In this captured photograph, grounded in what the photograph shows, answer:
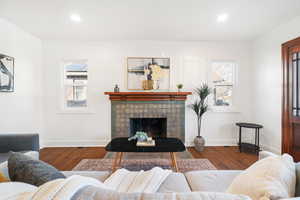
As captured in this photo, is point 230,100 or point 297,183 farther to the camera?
point 230,100

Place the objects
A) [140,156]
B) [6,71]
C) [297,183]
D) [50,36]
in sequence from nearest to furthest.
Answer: [297,183] < [6,71] < [140,156] < [50,36]

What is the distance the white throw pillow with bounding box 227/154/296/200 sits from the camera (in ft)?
2.41

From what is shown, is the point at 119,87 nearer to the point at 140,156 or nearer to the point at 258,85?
the point at 140,156

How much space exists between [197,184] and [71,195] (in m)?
1.06

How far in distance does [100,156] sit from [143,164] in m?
0.99

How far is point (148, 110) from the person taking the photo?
3.80 metres

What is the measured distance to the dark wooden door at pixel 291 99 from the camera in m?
2.83

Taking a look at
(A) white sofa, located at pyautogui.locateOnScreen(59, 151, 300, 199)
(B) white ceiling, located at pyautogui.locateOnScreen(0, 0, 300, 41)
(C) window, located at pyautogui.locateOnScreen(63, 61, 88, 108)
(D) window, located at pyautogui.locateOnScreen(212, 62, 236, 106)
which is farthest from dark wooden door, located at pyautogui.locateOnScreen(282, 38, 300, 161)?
(C) window, located at pyautogui.locateOnScreen(63, 61, 88, 108)

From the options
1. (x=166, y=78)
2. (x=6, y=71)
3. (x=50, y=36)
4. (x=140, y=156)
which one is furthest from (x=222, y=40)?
(x=6, y=71)

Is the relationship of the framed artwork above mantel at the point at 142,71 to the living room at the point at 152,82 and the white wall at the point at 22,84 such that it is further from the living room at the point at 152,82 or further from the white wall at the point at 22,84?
the white wall at the point at 22,84

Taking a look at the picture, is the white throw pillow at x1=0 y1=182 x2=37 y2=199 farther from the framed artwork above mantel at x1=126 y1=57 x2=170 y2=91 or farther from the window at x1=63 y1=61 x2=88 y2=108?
the window at x1=63 y1=61 x2=88 y2=108

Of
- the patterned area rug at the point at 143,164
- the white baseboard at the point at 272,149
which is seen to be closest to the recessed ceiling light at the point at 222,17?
the patterned area rug at the point at 143,164

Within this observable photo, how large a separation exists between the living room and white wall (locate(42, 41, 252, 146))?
2 cm

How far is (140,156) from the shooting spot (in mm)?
3219
